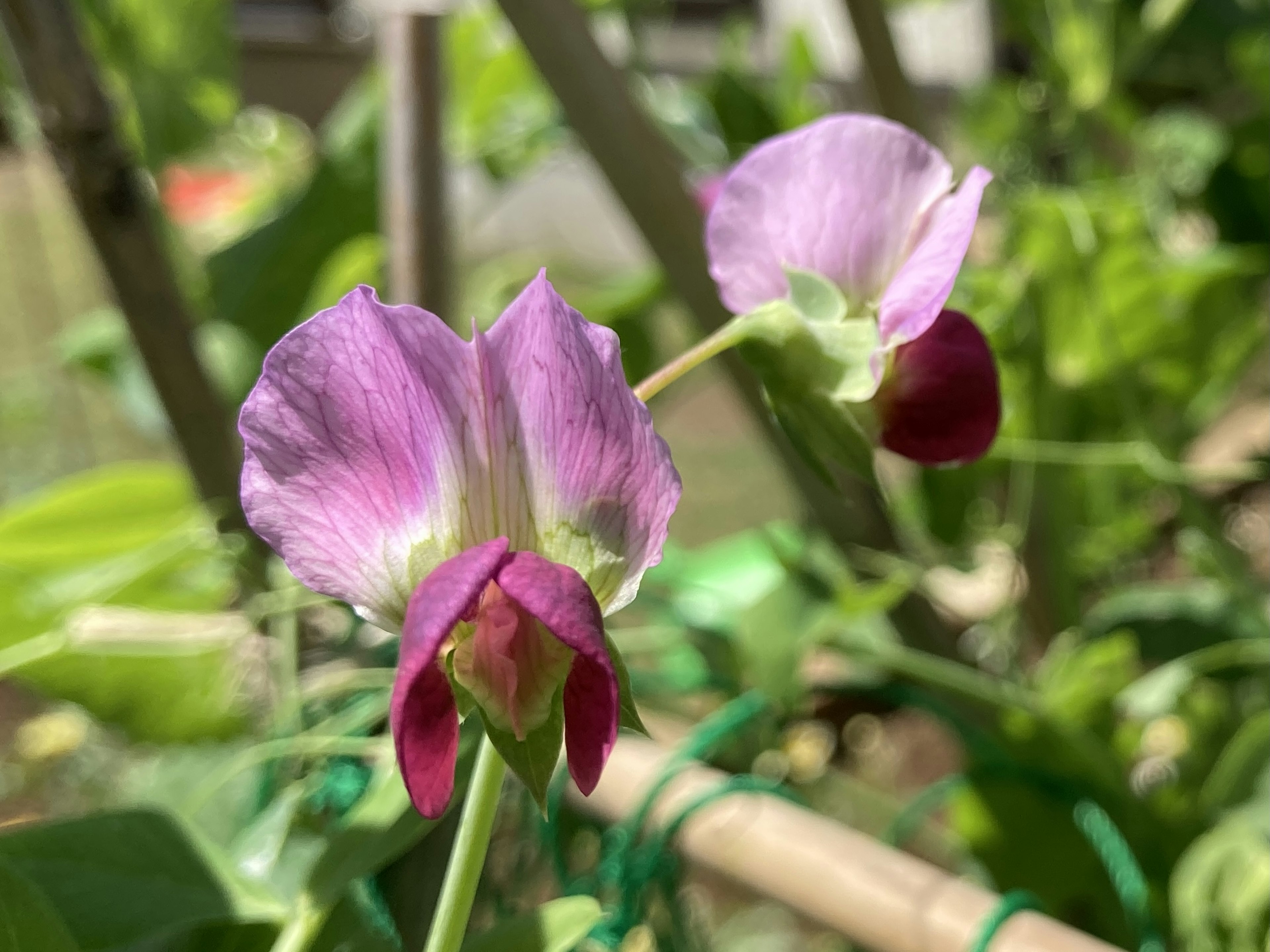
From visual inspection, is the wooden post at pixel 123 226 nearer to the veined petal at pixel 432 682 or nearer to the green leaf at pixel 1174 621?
the veined petal at pixel 432 682

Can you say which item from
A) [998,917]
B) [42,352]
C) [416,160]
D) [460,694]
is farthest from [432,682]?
[42,352]

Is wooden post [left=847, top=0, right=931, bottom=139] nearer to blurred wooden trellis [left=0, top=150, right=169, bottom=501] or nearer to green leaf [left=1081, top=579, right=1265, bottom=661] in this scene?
green leaf [left=1081, top=579, right=1265, bottom=661]

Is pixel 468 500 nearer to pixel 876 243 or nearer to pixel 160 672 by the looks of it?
pixel 876 243

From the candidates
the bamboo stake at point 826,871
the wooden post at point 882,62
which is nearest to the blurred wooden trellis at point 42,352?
the wooden post at point 882,62

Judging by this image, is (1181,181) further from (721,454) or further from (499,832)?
(721,454)

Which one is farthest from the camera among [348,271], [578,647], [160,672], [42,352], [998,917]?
[42,352]

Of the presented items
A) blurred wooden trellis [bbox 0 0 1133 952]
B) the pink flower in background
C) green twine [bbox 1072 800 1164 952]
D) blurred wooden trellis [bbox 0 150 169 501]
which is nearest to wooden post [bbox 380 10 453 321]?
blurred wooden trellis [bbox 0 0 1133 952]
